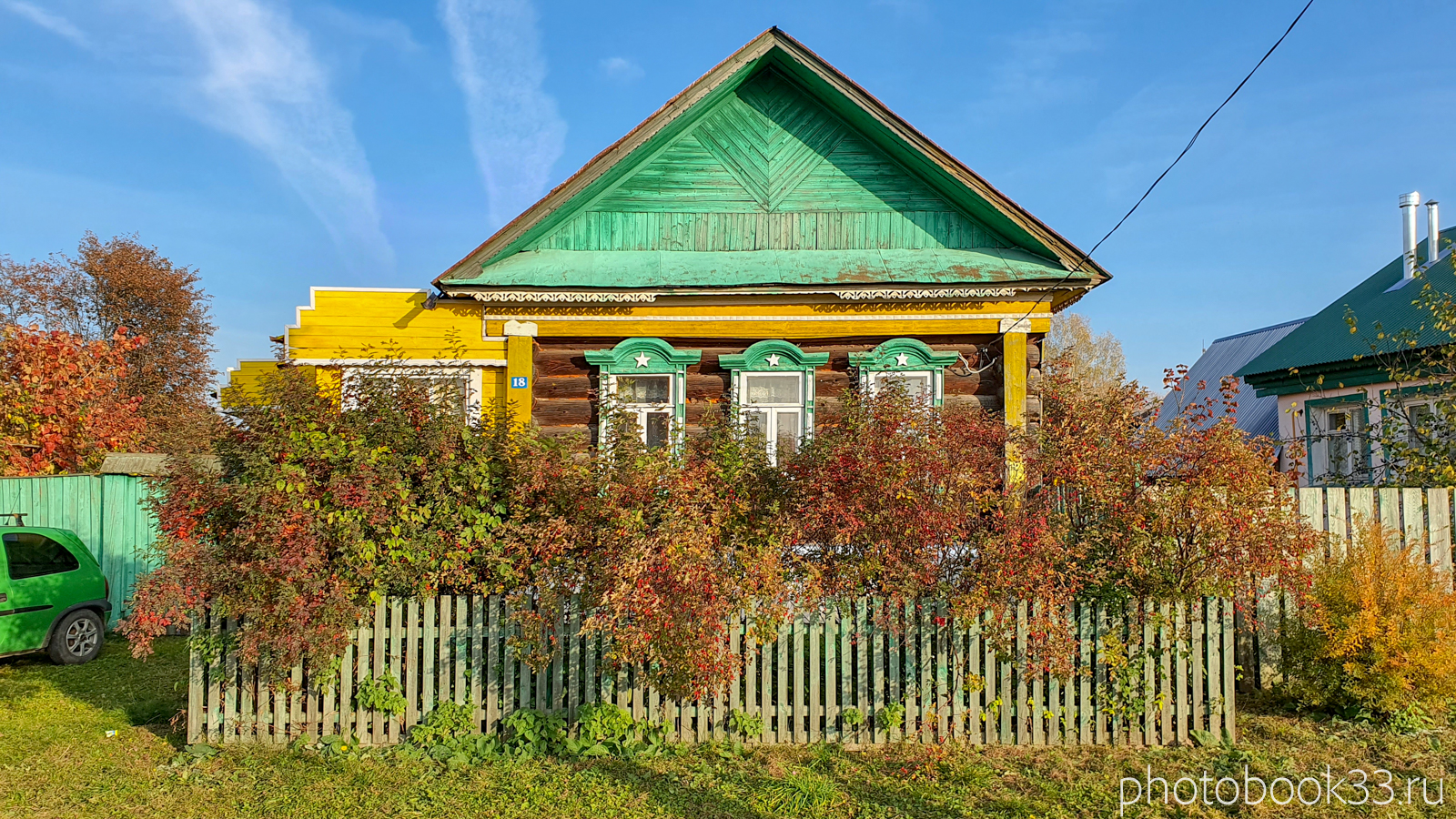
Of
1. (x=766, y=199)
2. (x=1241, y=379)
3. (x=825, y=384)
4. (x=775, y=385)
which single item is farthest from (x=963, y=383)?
(x=1241, y=379)

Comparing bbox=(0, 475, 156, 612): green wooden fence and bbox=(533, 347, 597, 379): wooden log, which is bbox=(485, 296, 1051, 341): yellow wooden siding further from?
bbox=(0, 475, 156, 612): green wooden fence

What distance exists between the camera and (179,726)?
6.44 meters

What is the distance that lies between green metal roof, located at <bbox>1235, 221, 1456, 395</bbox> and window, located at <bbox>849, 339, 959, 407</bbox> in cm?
1155

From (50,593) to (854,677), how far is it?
9.35 metres

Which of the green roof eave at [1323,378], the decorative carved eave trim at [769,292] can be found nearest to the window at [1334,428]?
the green roof eave at [1323,378]

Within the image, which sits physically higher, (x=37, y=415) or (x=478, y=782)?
(x=37, y=415)

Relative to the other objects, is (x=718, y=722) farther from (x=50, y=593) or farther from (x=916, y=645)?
(x=50, y=593)

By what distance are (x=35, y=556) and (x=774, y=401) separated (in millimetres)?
8868

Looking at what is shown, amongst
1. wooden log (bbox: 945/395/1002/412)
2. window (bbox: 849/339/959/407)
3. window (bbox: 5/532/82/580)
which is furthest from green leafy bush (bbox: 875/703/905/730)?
window (bbox: 5/532/82/580)

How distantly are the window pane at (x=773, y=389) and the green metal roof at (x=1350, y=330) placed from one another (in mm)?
12985

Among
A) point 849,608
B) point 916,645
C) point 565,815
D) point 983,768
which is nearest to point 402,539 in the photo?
point 565,815

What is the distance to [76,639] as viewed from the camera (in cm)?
934

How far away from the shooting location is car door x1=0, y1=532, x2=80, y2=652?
8703 mm

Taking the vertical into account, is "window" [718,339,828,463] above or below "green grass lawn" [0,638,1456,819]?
above
